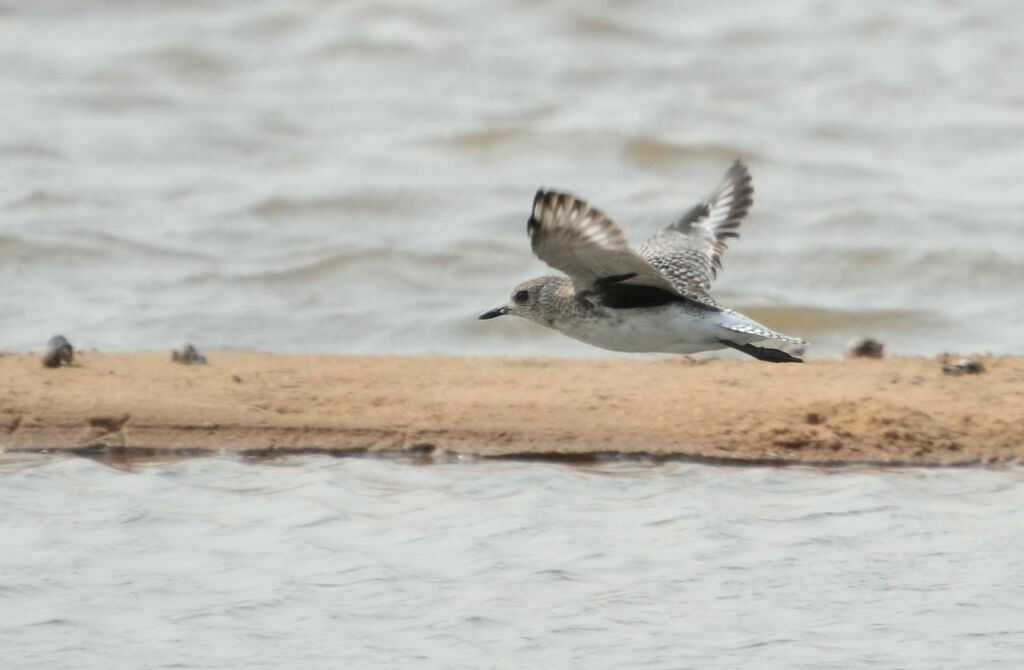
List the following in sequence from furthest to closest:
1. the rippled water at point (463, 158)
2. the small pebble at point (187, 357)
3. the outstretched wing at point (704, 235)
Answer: the rippled water at point (463, 158) < the small pebble at point (187, 357) < the outstretched wing at point (704, 235)

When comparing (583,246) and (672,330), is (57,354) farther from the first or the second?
(672,330)

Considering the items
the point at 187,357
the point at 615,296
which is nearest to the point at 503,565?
the point at 615,296

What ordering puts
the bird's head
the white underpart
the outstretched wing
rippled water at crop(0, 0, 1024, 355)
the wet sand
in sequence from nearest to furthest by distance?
the white underpart < the wet sand < the bird's head < the outstretched wing < rippled water at crop(0, 0, 1024, 355)

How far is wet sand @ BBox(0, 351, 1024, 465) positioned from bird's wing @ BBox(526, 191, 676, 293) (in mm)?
691

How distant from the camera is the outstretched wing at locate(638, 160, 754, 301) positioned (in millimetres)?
7707

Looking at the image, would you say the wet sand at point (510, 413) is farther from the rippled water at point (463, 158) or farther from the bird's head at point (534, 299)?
the rippled water at point (463, 158)

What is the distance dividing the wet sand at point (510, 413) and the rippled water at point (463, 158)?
8.18 feet

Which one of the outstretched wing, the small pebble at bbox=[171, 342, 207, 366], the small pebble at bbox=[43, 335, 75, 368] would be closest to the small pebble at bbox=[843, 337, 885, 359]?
the outstretched wing

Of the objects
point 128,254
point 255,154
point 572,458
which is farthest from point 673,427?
point 255,154

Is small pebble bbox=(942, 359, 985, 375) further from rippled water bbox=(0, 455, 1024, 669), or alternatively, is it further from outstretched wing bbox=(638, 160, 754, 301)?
outstretched wing bbox=(638, 160, 754, 301)

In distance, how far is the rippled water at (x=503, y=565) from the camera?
5.47 metres

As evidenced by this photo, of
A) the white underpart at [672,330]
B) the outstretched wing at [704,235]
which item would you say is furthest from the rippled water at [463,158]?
the white underpart at [672,330]

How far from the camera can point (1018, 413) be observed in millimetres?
7480

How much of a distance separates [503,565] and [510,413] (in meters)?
1.34
